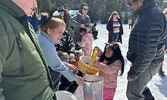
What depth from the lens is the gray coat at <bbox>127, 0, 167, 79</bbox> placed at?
172 cm

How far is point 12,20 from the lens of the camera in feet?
2.69

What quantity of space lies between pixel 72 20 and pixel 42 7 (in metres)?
21.4

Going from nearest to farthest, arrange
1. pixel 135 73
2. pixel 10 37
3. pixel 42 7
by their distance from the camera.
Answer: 1. pixel 10 37
2. pixel 135 73
3. pixel 42 7

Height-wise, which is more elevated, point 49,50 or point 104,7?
point 104,7

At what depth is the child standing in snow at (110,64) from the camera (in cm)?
219

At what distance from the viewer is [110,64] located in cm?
222

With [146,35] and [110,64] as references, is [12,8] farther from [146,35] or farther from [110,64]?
Answer: [110,64]

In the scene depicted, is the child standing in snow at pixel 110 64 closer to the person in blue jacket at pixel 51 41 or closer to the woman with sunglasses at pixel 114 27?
the person in blue jacket at pixel 51 41

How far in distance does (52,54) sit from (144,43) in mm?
1183

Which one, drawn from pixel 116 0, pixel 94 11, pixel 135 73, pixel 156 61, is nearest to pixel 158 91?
pixel 156 61

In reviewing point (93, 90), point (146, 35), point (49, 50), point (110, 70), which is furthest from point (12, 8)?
point (110, 70)

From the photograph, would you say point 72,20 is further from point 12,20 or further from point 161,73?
point 12,20

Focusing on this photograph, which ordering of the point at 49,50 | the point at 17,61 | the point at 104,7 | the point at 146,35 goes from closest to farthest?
the point at 17,61, the point at 49,50, the point at 146,35, the point at 104,7

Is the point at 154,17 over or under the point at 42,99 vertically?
over
